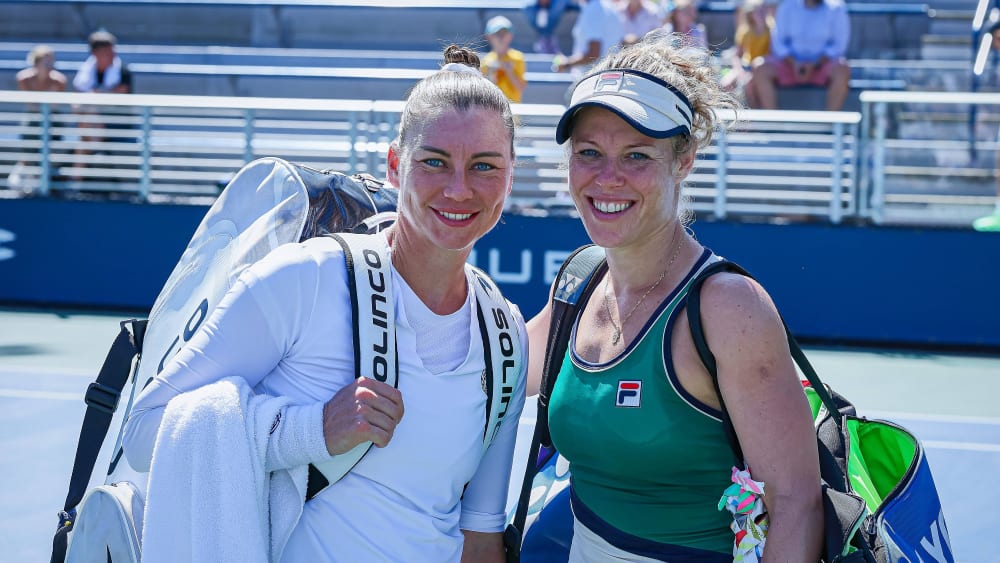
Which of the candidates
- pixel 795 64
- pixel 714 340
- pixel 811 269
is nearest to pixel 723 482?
pixel 714 340

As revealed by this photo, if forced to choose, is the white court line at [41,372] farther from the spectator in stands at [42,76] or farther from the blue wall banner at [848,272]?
the spectator in stands at [42,76]

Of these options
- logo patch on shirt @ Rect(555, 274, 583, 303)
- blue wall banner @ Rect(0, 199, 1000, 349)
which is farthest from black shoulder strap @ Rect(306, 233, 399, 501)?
blue wall banner @ Rect(0, 199, 1000, 349)

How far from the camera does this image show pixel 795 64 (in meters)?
12.4

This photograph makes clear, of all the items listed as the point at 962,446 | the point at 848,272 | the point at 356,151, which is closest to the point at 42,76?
the point at 356,151

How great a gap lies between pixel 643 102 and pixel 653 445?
823 mm

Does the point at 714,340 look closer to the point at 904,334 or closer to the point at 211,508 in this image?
the point at 211,508

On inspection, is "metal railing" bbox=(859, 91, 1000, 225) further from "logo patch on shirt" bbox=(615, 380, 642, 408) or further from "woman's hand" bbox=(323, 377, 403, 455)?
"woman's hand" bbox=(323, 377, 403, 455)

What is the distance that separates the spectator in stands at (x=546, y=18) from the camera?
14984 mm

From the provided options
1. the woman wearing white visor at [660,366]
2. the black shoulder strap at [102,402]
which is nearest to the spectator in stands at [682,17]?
the woman wearing white visor at [660,366]

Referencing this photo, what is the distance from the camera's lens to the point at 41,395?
7.53m

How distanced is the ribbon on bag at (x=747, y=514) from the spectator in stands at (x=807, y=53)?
1039 centimetres

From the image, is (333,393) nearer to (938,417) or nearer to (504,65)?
(938,417)

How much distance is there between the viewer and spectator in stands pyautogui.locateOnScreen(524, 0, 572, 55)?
49.2 feet

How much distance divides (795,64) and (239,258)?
10.7 m
